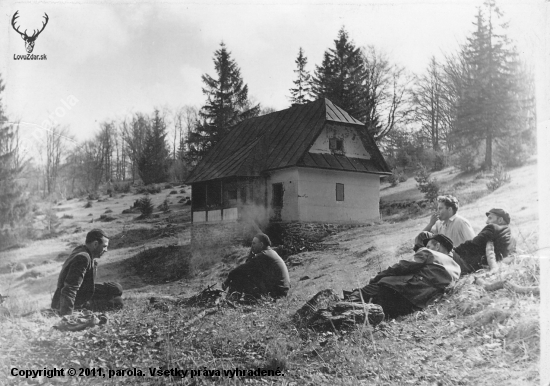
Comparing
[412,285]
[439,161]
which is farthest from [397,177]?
[412,285]

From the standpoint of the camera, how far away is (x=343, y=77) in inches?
213

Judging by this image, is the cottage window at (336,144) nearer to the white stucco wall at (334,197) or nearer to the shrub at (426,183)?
the white stucco wall at (334,197)

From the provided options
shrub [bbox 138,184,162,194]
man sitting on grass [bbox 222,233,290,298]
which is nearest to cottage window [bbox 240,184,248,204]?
man sitting on grass [bbox 222,233,290,298]

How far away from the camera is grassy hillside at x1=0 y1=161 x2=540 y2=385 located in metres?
3.54

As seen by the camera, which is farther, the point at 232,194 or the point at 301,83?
the point at 232,194

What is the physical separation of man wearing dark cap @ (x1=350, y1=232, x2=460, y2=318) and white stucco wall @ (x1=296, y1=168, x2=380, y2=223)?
1544 millimetres

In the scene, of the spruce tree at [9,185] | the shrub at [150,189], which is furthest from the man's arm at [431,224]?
the spruce tree at [9,185]

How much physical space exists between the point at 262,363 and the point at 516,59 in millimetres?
3989

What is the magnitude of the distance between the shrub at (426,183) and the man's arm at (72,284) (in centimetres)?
383

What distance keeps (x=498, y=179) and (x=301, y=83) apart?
2.44 meters

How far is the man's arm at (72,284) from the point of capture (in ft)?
13.5

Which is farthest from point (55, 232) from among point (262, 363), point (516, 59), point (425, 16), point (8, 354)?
point (516, 59)

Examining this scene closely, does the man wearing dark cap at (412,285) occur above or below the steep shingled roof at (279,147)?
below

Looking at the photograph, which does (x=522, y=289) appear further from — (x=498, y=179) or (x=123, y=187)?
(x=123, y=187)
